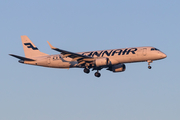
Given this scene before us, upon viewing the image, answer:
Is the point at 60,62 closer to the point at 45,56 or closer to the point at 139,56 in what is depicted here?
the point at 45,56

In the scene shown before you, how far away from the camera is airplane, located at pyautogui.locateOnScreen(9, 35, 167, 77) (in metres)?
57.6

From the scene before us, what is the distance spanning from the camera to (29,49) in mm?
67500

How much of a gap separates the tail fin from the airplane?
0.40m

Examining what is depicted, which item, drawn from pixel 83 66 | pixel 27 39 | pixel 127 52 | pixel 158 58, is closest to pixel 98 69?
pixel 83 66

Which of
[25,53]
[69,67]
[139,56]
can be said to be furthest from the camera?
[25,53]

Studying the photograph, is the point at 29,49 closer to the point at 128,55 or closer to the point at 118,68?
the point at 118,68

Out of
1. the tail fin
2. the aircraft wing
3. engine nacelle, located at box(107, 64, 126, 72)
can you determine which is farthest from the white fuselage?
the tail fin

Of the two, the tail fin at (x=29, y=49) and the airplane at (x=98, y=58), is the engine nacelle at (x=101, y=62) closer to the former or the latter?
the airplane at (x=98, y=58)

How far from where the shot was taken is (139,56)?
→ 189ft

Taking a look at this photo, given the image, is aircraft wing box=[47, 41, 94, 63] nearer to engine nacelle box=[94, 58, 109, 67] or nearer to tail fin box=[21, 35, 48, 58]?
engine nacelle box=[94, 58, 109, 67]

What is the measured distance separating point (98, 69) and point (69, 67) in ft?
18.0

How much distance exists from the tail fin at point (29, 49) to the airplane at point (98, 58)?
0.40m

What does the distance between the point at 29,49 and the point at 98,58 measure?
15.9 meters

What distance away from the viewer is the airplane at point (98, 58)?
5759cm
